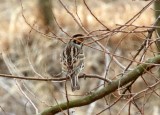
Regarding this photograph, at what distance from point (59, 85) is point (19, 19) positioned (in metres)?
2.36

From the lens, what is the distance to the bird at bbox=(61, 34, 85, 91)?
454 cm

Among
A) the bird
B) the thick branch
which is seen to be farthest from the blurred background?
the thick branch

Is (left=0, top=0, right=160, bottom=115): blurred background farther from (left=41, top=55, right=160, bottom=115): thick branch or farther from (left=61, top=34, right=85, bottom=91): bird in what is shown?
(left=41, top=55, right=160, bottom=115): thick branch

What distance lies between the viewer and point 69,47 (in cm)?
500

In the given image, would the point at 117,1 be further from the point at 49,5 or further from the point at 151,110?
the point at 151,110

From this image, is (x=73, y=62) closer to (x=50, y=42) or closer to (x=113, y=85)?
(x=113, y=85)

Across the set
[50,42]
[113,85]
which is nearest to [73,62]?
[113,85]

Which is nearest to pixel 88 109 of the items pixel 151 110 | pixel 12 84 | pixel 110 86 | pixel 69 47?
pixel 151 110

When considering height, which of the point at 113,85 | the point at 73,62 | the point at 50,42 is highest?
the point at 50,42

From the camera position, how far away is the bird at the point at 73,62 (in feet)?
14.9

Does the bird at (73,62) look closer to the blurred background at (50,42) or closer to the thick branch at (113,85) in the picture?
the thick branch at (113,85)

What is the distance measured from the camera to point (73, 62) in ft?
15.8

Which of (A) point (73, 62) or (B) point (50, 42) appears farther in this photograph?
(B) point (50, 42)

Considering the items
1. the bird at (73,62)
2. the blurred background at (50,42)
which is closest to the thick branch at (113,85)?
the bird at (73,62)
